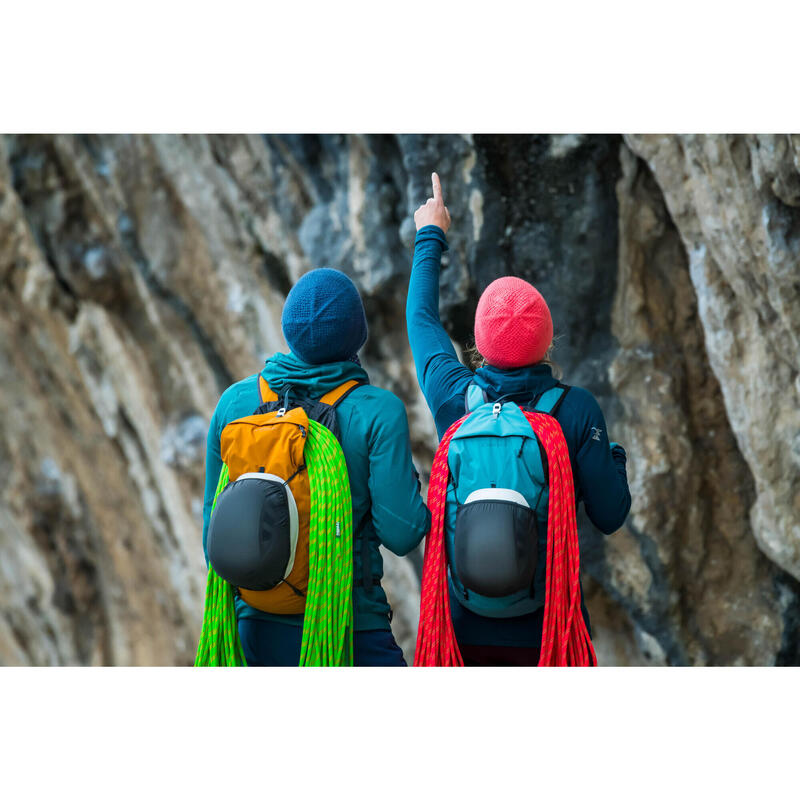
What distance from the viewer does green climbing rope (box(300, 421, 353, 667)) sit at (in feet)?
6.67

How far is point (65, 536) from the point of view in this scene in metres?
6.62

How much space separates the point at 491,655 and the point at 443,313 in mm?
1920

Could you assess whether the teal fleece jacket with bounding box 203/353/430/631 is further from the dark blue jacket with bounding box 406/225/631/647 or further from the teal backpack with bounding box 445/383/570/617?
the dark blue jacket with bounding box 406/225/631/647

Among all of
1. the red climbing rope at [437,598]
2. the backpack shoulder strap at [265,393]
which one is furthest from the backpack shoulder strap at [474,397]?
the backpack shoulder strap at [265,393]

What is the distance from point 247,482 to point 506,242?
2.00 m

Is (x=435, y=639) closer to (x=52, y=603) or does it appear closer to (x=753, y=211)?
(x=753, y=211)

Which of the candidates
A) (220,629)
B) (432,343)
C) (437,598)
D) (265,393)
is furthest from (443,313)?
(220,629)

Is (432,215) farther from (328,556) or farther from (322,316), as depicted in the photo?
(328,556)

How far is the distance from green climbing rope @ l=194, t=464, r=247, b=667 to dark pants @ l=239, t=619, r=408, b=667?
3 cm

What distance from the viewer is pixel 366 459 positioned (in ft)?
6.86

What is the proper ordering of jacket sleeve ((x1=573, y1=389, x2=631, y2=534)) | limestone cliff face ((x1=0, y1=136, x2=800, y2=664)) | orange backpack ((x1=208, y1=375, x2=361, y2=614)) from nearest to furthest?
orange backpack ((x1=208, y1=375, x2=361, y2=614)), jacket sleeve ((x1=573, y1=389, x2=631, y2=534)), limestone cliff face ((x1=0, y1=136, x2=800, y2=664))

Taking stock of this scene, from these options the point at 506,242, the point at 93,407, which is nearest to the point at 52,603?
the point at 93,407

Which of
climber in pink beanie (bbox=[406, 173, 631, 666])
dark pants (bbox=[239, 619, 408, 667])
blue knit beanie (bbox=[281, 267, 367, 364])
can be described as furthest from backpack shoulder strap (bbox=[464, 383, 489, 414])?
dark pants (bbox=[239, 619, 408, 667])

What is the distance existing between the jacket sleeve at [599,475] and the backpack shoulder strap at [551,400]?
0.06 m
